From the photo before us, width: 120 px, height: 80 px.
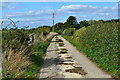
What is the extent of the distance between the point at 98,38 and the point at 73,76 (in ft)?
16.3

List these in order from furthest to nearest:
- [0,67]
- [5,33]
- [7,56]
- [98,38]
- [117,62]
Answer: [98,38] < [5,33] < [117,62] < [7,56] < [0,67]

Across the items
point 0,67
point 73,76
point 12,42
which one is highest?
point 12,42

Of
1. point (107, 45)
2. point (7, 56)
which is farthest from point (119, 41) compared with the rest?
point (7, 56)

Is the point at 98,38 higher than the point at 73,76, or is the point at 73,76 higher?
the point at 98,38

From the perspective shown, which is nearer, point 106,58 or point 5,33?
point 5,33

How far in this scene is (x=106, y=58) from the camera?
12.1 m

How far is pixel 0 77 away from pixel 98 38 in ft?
25.9

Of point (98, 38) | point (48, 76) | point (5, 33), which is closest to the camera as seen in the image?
point (48, 76)

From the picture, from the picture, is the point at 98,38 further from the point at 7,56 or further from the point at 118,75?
the point at 7,56

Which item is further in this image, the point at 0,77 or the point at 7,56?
the point at 7,56

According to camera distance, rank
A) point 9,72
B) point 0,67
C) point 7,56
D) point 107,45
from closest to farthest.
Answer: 1. point 0,67
2. point 9,72
3. point 7,56
4. point 107,45

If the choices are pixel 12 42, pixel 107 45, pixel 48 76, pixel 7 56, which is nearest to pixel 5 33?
pixel 12 42

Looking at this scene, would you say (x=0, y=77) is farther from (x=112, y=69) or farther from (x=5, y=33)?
(x=112, y=69)

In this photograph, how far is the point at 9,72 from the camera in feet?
27.0
